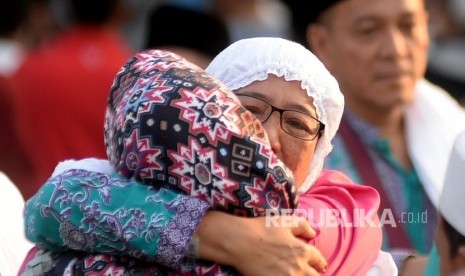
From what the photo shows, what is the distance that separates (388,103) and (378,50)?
20 cm

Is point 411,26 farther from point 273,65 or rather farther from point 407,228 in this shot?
point 273,65

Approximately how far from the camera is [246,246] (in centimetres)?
304

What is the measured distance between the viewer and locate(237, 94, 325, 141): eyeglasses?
3.34 meters

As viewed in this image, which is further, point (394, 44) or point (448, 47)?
point (448, 47)

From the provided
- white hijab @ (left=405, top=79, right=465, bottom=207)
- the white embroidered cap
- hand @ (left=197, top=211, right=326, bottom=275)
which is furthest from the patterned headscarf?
white hijab @ (left=405, top=79, right=465, bottom=207)

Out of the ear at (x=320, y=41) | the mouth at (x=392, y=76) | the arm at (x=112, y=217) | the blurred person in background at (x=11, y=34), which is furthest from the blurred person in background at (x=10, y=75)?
the arm at (x=112, y=217)

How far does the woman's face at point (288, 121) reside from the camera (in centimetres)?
333

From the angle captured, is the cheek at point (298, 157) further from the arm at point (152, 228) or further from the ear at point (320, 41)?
the ear at point (320, 41)

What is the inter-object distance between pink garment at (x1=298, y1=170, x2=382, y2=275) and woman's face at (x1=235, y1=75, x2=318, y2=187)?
0.29ft

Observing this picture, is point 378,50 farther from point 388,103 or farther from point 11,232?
point 11,232

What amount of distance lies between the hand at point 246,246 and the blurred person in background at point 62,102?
10.6 feet

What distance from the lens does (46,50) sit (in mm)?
7059

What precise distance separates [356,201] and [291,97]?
1.00 ft

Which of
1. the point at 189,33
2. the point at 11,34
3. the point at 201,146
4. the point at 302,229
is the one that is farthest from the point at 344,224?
the point at 11,34
